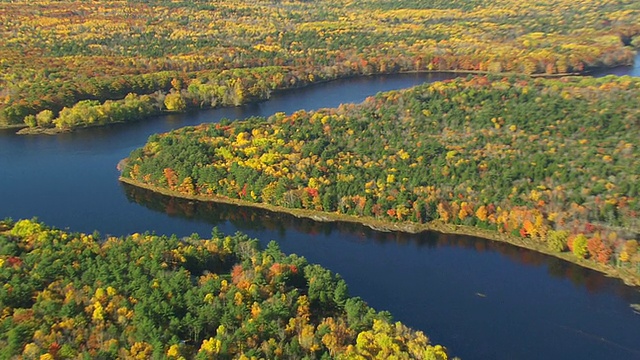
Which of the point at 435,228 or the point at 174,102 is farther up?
the point at 174,102

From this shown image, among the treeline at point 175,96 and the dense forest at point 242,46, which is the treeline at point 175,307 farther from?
the dense forest at point 242,46

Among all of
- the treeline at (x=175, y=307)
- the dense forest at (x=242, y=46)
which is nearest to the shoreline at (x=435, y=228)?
the treeline at (x=175, y=307)

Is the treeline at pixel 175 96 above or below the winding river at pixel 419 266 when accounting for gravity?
above

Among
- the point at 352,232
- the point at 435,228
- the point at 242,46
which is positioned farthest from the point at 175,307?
the point at 242,46

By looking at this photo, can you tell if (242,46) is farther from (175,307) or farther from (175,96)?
(175,307)

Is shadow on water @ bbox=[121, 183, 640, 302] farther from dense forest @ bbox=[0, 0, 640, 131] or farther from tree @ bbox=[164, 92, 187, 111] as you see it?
dense forest @ bbox=[0, 0, 640, 131]

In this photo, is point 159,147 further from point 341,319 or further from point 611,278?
point 611,278

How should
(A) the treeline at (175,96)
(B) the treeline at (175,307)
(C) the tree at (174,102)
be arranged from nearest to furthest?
(B) the treeline at (175,307)
(A) the treeline at (175,96)
(C) the tree at (174,102)
